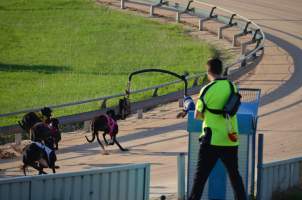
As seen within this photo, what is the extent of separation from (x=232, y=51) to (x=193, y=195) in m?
16.1

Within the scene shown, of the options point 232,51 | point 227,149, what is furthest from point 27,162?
point 232,51

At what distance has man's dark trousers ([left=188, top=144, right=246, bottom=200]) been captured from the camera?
9.76 meters

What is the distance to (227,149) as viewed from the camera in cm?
977

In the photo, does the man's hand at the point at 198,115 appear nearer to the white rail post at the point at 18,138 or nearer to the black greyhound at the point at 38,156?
the black greyhound at the point at 38,156

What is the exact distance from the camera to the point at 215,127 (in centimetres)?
972

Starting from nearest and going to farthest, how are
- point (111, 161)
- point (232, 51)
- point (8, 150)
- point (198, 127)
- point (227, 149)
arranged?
point (227, 149) → point (198, 127) → point (111, 161) → point (8, 150) → point (232, 51)

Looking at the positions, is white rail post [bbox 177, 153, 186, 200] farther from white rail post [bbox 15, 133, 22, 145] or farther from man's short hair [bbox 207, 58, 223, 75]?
white rail post [bbox 15, 133, 22, 145]

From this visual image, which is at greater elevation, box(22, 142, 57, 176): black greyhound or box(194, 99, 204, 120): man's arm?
box(194, 99, 204, 120): man's arm

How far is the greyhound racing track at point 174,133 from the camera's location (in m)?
15.4

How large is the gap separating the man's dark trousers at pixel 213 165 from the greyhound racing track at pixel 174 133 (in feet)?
7.93

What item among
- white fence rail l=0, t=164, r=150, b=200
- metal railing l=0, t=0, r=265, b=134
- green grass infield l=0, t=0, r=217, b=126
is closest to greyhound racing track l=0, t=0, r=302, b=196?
metal railing l=0, t=0, r=265, b=134

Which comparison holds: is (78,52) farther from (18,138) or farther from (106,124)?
(106,124)

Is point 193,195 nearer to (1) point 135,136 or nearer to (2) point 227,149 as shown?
(2) point 227,149

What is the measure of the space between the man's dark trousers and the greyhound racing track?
242 cm
